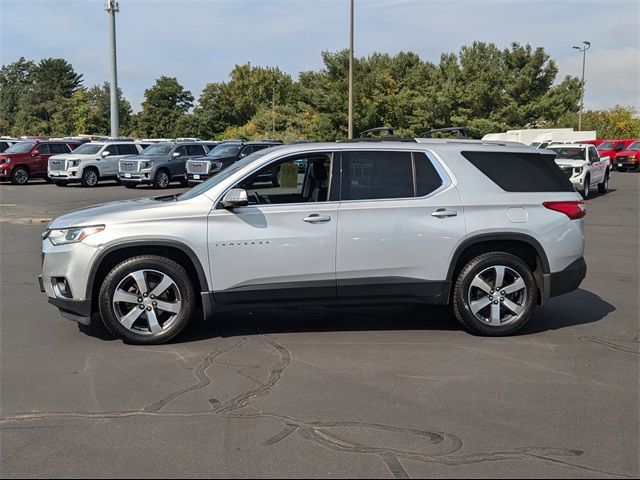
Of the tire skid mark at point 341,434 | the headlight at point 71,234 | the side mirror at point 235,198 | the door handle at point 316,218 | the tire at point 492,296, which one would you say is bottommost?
the tire skid mark at point 341,434

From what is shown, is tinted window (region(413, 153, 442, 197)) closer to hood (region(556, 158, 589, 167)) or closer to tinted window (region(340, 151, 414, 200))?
tinted window (region(340, 151, 414, 200))

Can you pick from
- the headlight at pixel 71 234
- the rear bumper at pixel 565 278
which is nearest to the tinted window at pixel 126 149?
the headlight at pixel 71 234

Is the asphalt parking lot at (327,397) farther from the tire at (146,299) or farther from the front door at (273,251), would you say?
the front door at (273,251)

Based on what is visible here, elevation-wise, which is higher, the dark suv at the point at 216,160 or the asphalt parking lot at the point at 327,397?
the dark suv at the point at 216,160

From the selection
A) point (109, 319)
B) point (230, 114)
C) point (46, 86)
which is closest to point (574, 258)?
point (109, 319)

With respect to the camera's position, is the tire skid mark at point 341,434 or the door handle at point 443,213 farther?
the door handle at point 443,213

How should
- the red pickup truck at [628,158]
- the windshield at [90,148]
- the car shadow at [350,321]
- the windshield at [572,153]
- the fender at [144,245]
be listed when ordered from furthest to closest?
the red pickup truck at [628,158], the windshield at [90,148], the windshield at [572,153], the car shadow at [350,321], the fender at [144,245]

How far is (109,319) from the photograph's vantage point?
18.4 ft

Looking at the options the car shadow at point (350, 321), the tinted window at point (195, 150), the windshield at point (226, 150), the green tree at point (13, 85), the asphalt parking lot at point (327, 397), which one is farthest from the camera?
the green tree at point (13, 85)

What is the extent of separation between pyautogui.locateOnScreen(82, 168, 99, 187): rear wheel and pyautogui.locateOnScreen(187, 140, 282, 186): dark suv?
479 centimetres

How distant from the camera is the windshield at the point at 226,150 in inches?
1006

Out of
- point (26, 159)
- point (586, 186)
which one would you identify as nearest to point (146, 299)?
point (586, 186)

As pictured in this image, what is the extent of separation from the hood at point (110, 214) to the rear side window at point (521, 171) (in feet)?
9.55

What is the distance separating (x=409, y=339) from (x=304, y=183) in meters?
1.74
